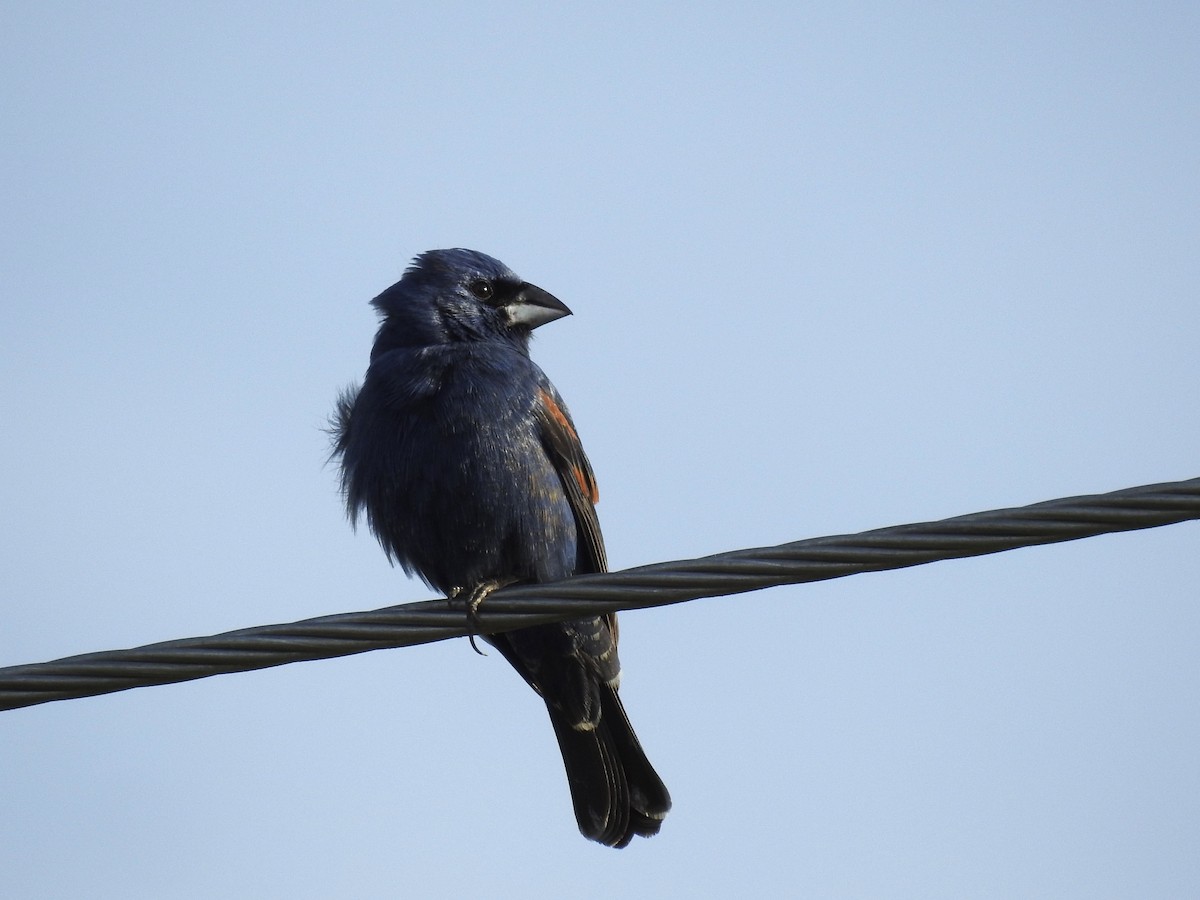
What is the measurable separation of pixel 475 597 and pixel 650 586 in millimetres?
Answer: 1130

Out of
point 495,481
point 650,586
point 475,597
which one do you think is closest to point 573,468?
point 495,481

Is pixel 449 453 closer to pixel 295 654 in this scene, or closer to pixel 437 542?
pixel 437 542

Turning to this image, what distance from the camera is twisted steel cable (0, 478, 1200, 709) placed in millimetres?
3332

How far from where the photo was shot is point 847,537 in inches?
137

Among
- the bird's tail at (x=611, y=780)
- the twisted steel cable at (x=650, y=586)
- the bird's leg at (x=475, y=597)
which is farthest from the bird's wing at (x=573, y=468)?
the twisted steel cable at (x=650, y=586)

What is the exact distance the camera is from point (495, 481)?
5527 millimetres

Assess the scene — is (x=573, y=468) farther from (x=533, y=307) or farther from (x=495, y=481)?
(x=533, y=307)

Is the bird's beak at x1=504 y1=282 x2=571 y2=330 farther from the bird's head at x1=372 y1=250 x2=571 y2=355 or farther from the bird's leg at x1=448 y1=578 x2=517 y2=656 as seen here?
the bird's leg at x1=448 y1=578 x2=517 y2=656

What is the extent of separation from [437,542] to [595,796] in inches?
56.3

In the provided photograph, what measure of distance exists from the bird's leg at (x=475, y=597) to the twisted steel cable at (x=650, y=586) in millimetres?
116

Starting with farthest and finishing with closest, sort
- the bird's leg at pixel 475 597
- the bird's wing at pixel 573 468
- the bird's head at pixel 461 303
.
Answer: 1. the bird's head at pixel 461 303
2. the bird's wing at pixel 573 468
3. the bird's leg at pixel 475 597

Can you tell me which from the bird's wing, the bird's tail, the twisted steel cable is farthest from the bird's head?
the twisted steel cable

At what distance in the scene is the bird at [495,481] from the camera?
5.55m

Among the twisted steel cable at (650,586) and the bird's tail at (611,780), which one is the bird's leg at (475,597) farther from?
the bird's tail at (611,780)
